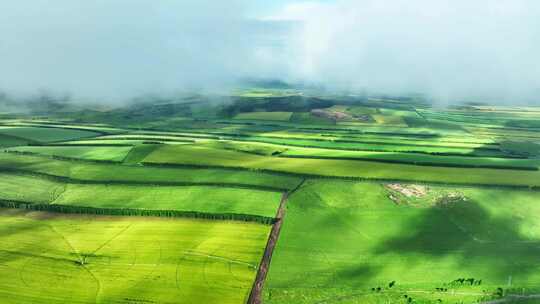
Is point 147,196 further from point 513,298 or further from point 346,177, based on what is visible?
point 513,298

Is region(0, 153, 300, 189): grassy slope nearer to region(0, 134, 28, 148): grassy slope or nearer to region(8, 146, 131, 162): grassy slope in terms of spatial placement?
region(8, 146, 131, 162): grassy slope

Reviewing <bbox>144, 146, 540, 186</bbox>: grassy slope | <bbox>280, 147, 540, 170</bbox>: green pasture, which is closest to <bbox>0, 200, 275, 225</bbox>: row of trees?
<bbox>144, 146, 540, 186</bbox>: grassy slope

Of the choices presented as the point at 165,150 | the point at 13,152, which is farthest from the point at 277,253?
the point at 13,152

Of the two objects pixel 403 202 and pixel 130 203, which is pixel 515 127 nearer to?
pixel 403 202

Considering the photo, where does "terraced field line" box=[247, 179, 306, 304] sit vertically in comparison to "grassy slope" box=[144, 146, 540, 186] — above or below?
below

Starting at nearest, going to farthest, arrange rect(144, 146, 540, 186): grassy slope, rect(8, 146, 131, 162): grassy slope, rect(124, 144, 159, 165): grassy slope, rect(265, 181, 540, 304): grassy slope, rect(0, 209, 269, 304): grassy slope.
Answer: rect(0, 209, 269, 304): grassy slope → rect(265, 181, 540, 304): grassy slope → rect(144, 146, 540, 186): grassy slope → rect(124, 144, 159, 165): grassy slope → rect(8, 146, 131, 162): grassy slope

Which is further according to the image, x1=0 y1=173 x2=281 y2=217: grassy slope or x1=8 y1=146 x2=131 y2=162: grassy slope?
x1=8 y1=146 x2=131 y2=162: grassy slope
